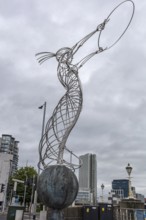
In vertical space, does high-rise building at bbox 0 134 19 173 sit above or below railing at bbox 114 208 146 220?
above

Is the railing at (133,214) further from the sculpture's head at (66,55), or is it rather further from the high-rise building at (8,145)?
the high-rise building at (8,145)

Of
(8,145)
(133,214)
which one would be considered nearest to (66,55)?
(133,214)

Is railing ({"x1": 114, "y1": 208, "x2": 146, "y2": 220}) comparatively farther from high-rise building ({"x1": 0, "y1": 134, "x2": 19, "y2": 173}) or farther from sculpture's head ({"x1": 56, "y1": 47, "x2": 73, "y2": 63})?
high-rise building ({"x1": 0, "y1": 134, "x2": 19, "y2": 173})

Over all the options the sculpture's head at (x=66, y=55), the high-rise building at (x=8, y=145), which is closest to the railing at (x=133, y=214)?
the sculpture's head at (x=66, y=55)

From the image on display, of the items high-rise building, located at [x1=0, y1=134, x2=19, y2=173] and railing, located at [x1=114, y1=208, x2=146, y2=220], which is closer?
railing, located at [x1=114, y1=208, x2=146, y2=220]

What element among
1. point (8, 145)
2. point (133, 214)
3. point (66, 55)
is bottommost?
point (133, 214)

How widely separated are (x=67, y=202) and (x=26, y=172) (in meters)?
50.0

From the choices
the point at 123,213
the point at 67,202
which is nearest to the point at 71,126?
the point at 67,202

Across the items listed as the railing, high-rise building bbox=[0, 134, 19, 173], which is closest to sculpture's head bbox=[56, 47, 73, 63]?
the railing

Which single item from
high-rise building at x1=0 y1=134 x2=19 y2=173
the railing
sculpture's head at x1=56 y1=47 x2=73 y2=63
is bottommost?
the railing

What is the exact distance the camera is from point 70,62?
→ 40.6 ft

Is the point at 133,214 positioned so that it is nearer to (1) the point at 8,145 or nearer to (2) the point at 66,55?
(2) the point at 66,55

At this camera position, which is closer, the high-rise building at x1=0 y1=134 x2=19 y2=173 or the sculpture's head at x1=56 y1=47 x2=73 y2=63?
the sculpture's head at x1=56 y1=47 x2=73 y2=63

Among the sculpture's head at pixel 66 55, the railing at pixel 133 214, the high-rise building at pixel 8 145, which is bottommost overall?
the railing at pixel 133 214
